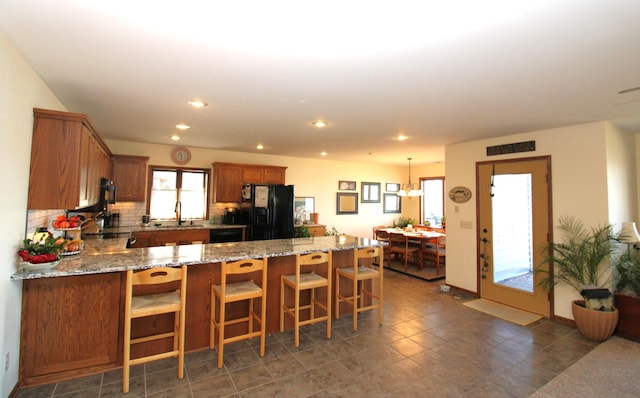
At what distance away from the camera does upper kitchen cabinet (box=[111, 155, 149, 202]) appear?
4.96 metres

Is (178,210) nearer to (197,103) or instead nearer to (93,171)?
(93,171)

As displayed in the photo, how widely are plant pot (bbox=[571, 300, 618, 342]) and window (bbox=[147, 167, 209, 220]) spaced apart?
589cm

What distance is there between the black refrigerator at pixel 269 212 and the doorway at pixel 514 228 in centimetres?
336

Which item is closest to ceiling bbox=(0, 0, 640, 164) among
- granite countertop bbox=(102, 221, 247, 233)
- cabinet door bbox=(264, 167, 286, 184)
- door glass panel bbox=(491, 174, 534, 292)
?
door glass panel bbox=(491, 174, 534, 292)

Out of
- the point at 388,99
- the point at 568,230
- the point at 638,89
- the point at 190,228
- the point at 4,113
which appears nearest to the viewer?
the point at 4,113

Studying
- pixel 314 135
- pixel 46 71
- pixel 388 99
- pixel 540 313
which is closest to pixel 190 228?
pixel 314 135

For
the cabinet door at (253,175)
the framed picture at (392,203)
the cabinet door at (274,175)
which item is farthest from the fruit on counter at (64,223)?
the framed picture at (392,203)

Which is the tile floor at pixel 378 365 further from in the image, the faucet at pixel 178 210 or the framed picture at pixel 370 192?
the framed picture at pixel 370 192

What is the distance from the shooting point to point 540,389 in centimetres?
235

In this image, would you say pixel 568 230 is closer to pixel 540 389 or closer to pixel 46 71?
pixel 540 389

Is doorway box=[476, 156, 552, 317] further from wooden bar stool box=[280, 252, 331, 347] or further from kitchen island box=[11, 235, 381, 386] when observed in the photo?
kitchen island box=[11, 235, 381, 386]

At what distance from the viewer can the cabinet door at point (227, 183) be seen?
19.0ft

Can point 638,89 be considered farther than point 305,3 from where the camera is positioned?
Yes

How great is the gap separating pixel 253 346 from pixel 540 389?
247 cm
